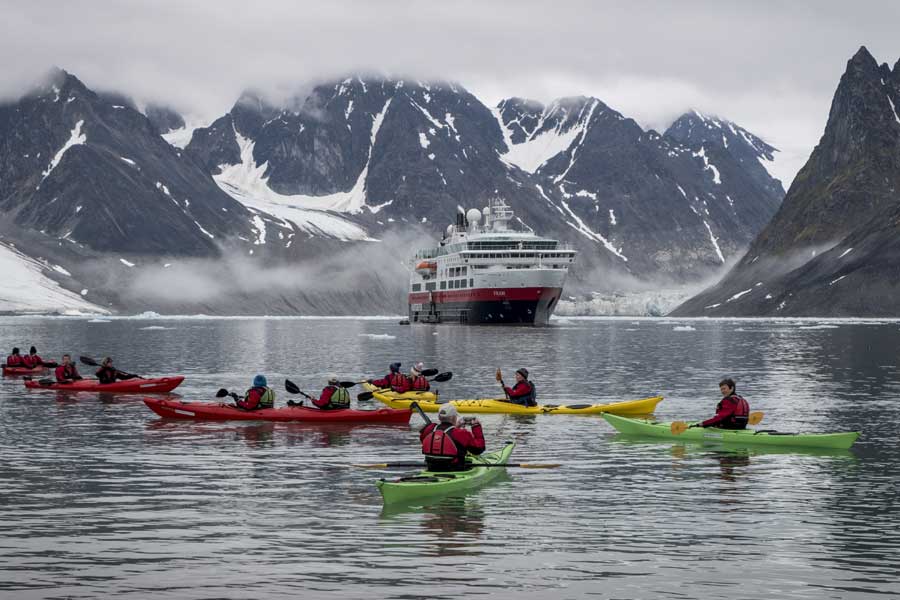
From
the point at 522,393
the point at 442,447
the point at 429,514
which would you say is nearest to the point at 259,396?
the point at 522,393

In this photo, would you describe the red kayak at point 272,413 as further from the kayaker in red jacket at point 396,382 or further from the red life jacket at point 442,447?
the red life jacket at point 442,447

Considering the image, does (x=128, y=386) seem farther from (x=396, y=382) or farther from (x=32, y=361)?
(x=32, y=361)

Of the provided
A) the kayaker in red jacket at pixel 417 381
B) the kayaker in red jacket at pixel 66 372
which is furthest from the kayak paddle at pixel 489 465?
the kayaker in red jacket at pixel 66 372

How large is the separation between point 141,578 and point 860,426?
3505 cm

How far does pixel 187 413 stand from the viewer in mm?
50312

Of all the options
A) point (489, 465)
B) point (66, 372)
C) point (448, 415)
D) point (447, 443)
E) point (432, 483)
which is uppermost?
point (66, 372)

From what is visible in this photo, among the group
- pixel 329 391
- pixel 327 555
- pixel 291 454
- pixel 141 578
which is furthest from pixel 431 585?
pixel 329 391

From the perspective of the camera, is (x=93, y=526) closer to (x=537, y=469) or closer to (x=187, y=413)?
(x=537, y=469)

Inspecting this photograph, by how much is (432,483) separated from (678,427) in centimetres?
1549

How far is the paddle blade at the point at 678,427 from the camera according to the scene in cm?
4259

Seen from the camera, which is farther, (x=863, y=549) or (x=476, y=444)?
(x=476, y=444)

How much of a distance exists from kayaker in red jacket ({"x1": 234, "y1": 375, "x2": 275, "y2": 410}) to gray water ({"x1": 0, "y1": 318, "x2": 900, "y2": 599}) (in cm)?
117

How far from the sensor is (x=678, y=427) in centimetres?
4278

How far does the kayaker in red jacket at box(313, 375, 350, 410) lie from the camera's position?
49.1m
